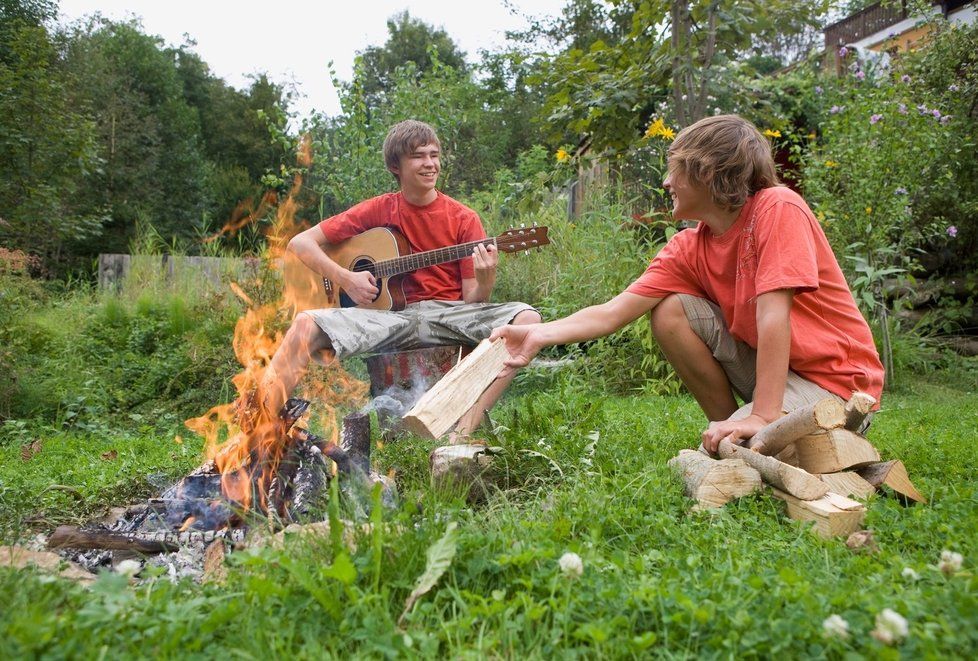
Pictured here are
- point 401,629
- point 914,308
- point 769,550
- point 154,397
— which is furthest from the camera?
point 914,308

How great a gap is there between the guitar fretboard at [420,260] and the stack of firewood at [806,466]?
2.10m

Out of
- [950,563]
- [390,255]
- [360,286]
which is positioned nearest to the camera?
[950,563]

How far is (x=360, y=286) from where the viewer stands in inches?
174

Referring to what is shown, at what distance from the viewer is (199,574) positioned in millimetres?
2264

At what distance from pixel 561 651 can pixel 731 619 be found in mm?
364

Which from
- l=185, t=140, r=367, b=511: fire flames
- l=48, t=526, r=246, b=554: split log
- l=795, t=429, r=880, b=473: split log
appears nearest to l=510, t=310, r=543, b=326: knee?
l=185, t=140, r=367, b=511: fire flames

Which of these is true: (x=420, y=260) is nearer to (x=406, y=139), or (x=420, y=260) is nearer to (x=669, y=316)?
(x=406, y=139)

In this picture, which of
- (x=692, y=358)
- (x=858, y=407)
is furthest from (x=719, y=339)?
(x=858, y=407)

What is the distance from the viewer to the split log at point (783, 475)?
2.44m

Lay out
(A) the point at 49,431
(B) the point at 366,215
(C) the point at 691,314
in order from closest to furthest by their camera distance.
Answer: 1. (C) the point at 691,314
2. (B) the point at 366,215
3. (A) the point at 49,431

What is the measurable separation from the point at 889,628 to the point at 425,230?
138 inches

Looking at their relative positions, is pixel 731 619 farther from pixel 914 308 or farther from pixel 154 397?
pixel 914 308

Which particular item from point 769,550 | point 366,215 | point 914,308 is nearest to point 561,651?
point 769,550

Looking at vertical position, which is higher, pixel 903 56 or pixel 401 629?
pixel 903 56
